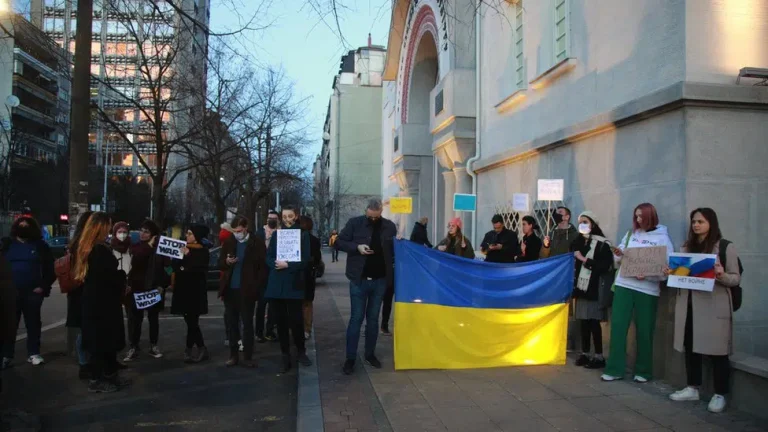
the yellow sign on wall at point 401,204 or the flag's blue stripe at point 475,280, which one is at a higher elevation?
the yellow sign on wall at point 401,204

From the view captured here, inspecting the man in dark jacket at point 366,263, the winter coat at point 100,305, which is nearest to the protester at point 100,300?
the winter coat at point 100,305

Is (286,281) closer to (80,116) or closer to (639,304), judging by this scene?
(639,304)

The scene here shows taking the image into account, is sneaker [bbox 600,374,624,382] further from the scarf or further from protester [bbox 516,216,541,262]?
protester [bbox 516,216,541,262]

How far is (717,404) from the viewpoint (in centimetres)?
502

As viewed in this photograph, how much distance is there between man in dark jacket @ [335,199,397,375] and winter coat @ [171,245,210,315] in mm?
2060

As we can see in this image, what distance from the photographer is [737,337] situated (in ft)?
18.9

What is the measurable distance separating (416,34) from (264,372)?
15326 mm

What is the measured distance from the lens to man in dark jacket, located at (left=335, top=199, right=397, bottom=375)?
650 cm

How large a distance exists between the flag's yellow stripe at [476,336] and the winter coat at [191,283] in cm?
267

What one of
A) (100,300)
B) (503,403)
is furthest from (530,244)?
(100,300)

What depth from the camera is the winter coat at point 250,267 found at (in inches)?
279

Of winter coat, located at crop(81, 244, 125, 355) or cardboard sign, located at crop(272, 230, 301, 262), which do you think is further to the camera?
cardboard sign, located at crop(272, 230, 301, 262)

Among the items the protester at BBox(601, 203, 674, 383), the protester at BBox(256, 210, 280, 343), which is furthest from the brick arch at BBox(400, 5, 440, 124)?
the protester at BBox(601, 203, 674, 383)

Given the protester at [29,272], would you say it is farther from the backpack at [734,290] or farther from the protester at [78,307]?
the backpack at [734,290]
